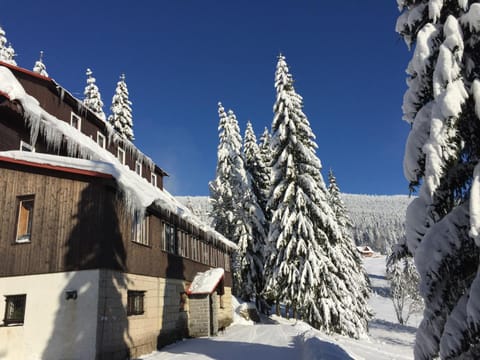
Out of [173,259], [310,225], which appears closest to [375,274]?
[310,225]

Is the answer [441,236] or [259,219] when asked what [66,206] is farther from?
[259,219]

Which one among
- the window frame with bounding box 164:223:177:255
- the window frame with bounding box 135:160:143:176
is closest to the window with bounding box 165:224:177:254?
the window frame with bounding box 164:223:177:255

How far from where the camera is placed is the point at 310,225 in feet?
66.6

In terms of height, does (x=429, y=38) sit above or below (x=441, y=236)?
above

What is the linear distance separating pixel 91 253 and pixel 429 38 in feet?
33.9

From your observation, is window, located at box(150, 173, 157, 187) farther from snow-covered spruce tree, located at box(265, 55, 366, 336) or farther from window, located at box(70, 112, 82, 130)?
snow-covered spruce tree, located at box(265, 55, 366, 336)

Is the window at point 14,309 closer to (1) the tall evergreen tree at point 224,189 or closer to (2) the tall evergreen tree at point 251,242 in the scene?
(2) the tall evergreen tree at point 251,242

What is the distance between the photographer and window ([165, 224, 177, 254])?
647 inches

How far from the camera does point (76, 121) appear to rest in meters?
17.3

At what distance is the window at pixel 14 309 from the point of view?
10883 millimetres

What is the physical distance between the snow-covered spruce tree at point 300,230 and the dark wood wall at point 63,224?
10.2 metres

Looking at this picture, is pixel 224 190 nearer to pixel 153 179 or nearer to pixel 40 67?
pixel 153 179

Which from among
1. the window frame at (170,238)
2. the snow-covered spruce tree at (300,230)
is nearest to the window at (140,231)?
the window frame at (170,238)

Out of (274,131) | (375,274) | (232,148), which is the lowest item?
(375,274)
